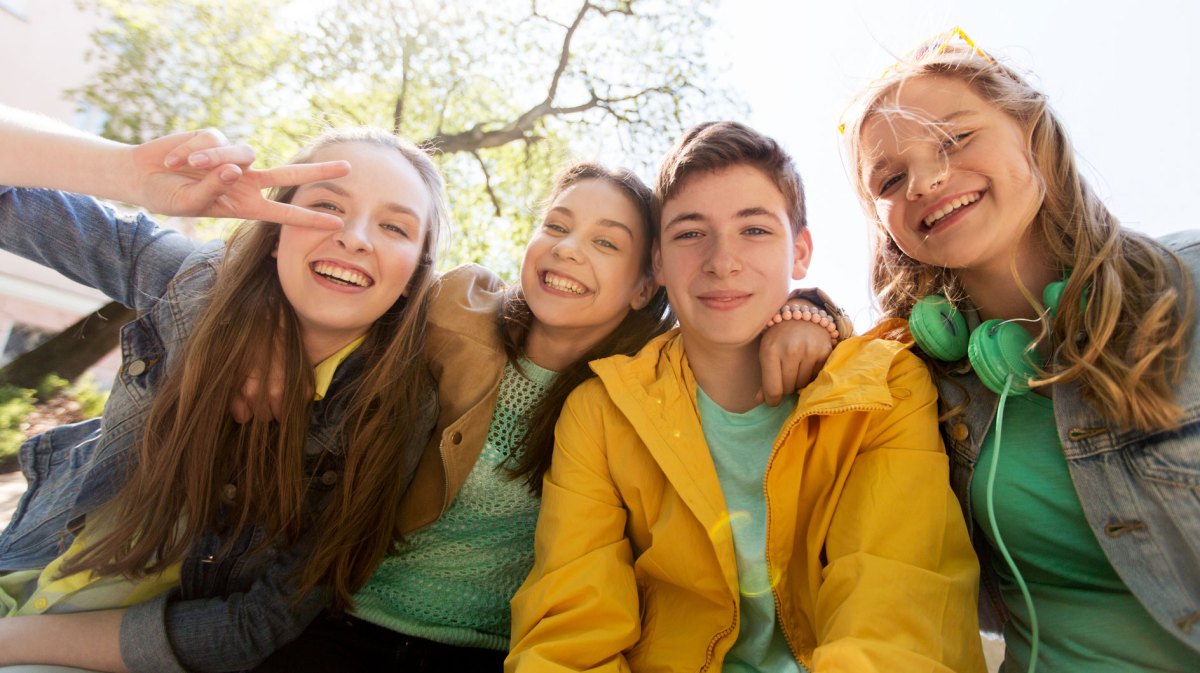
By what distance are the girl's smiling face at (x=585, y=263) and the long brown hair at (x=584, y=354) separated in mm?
40

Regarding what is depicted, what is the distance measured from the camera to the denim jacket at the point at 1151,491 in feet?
4.45

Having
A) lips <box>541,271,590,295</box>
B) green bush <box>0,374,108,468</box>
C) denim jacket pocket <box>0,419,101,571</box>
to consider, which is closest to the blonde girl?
lips <box>541,271,590,295</box>

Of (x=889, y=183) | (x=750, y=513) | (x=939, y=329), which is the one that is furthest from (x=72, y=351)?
(x=939, y=329)

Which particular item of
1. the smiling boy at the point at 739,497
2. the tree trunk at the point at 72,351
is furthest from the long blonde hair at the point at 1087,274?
the tree trunk at the point at 72,351

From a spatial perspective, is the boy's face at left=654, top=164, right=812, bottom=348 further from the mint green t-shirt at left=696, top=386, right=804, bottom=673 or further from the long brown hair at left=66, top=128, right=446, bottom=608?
the long brown hair at left=66, top=128, right=446, bottom=608

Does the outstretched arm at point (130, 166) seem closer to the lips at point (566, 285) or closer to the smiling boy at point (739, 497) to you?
the lips at point (566, 285)

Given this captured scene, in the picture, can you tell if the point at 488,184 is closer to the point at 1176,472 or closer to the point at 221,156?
the point at 221,156

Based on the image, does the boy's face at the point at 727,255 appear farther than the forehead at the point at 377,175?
No

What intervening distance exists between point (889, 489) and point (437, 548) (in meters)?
1.44

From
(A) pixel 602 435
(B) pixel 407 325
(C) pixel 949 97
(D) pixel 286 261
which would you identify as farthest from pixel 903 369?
(D) pixel 286 261

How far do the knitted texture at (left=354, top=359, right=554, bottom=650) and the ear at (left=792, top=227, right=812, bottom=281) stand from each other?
976 millimetres

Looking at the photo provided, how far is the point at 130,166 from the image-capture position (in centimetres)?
171

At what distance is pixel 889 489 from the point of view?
1617mm

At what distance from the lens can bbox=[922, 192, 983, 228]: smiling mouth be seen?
5.74ft
